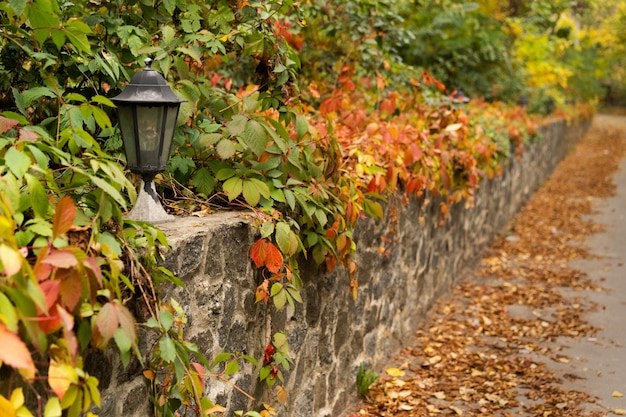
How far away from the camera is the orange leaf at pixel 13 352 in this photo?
1521 millimetres

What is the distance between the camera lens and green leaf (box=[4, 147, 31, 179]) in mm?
2014

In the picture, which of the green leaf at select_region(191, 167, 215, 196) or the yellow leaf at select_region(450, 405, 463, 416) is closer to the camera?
the green leaf at select_region(191, 167, 215, 196)

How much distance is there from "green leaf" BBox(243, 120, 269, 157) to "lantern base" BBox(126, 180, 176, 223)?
0.57m

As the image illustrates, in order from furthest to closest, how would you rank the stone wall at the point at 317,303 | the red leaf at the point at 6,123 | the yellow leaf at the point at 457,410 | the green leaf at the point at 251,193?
the yellow leaf at the point at 457,410, the green leaf at the point at 251,193, the stone wall at the point at 317,303, the red leaf at the point at 6,123

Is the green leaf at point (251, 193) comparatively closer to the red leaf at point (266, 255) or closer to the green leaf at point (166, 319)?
the red leaf at point (266, 255)

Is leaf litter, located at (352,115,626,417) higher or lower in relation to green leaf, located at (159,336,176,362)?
lower

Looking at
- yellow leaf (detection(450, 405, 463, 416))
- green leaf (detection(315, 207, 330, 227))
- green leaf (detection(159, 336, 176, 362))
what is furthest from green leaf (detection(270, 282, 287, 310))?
→ yellow leaf (detection(450, 405, 463, 416))

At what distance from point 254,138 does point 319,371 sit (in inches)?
55.8

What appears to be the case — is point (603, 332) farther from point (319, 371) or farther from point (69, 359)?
point (69, 359)

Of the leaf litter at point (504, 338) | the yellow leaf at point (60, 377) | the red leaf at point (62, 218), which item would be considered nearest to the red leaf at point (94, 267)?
the red leaf at point (62, 218)

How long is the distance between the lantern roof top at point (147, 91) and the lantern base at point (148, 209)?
0.36 meters

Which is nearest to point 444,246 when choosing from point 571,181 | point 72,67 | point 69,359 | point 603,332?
point 603,332

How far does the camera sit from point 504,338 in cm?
578

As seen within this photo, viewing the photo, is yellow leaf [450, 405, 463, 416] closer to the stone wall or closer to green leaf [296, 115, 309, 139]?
the stone wall
